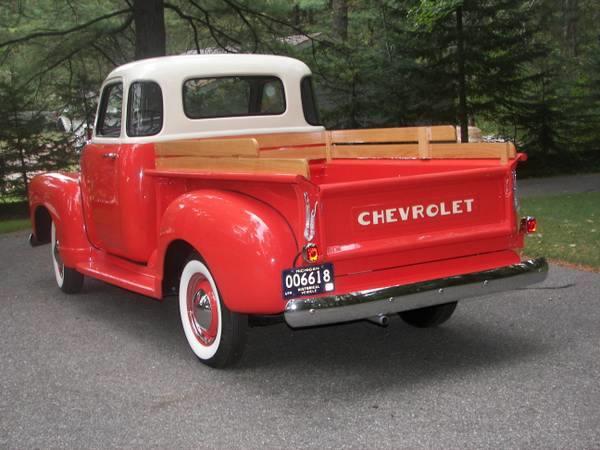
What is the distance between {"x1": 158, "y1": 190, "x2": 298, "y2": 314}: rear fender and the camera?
3969mm

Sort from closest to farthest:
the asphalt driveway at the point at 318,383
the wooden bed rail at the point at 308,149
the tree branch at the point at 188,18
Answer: the asphalt driveway at the point at 318,383 < the wooden bed rail at the point at 308,149 < the tree branch at the point at 188,18

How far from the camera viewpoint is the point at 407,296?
4.09 metres

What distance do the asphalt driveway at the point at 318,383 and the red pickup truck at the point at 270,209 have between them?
0.34m

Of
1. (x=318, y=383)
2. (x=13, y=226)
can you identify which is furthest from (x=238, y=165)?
(x=13, y=226)

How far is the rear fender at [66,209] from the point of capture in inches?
252

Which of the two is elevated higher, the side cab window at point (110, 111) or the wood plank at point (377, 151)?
the side cab window at point (110, 111)

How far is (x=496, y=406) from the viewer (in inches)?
151

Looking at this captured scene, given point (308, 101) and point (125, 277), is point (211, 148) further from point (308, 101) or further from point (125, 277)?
point (308, 101)

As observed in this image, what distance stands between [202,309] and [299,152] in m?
1.72

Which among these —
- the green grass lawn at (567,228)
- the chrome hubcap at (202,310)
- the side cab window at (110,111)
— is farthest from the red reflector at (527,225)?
the side cab window at (110,111)

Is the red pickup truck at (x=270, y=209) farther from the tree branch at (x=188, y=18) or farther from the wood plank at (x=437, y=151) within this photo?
the tree branch at (x=188, y=18)

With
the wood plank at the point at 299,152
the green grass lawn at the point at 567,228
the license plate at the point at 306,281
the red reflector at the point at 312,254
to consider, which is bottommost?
the green grass lawn at the point at 567,228

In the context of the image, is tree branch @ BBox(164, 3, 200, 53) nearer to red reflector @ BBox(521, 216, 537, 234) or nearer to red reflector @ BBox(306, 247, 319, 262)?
red reflector @ BBox(521, 216, 537, 234)

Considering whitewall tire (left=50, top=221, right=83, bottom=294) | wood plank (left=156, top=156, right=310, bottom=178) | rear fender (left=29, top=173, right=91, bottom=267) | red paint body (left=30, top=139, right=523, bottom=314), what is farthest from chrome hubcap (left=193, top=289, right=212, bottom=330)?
whitewall tire (left=50, top=221, right=83, bottom=294)
